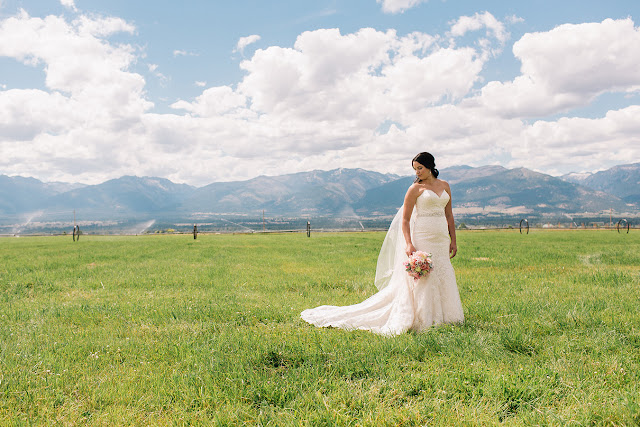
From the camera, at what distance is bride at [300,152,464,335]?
680 cm

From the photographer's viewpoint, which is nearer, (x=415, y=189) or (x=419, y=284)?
(x=419, y=284)

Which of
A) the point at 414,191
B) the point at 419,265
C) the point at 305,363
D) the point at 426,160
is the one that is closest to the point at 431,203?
the point at 414,191

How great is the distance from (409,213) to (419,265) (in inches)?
43.8

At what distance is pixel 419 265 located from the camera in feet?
22.0

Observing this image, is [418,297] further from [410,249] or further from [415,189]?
[415,189]

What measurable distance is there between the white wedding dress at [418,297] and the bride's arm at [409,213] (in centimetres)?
12

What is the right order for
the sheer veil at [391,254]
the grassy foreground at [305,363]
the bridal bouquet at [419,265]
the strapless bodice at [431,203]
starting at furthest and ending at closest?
the sheer veil at [391,254] < the strapless bodice at [431,203] < the bridal bouquet at [419,265] < the grassy foreground at [305,363]

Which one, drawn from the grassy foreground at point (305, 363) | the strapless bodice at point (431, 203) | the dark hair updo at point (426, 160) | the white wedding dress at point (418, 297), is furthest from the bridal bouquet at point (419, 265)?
the dark hair updo at point (426, 160)

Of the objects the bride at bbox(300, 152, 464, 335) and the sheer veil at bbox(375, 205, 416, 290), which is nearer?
the bride at bbox(300, 152, 464, 335)


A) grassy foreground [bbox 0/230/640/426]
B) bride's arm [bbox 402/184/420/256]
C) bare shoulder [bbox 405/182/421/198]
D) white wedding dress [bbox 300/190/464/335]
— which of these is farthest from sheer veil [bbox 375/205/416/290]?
grassy foreground [bbox 0/230/640/426]

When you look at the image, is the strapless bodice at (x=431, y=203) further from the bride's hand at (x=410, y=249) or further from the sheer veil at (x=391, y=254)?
the sheer veil at (x=391, y=254)

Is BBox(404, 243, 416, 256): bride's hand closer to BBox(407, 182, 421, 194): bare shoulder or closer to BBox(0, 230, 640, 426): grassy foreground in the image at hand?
BBox(407, 182, 421, 194): bare shoulder

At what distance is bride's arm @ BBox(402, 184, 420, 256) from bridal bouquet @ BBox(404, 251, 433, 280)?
37 cm

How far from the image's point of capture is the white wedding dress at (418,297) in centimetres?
677
